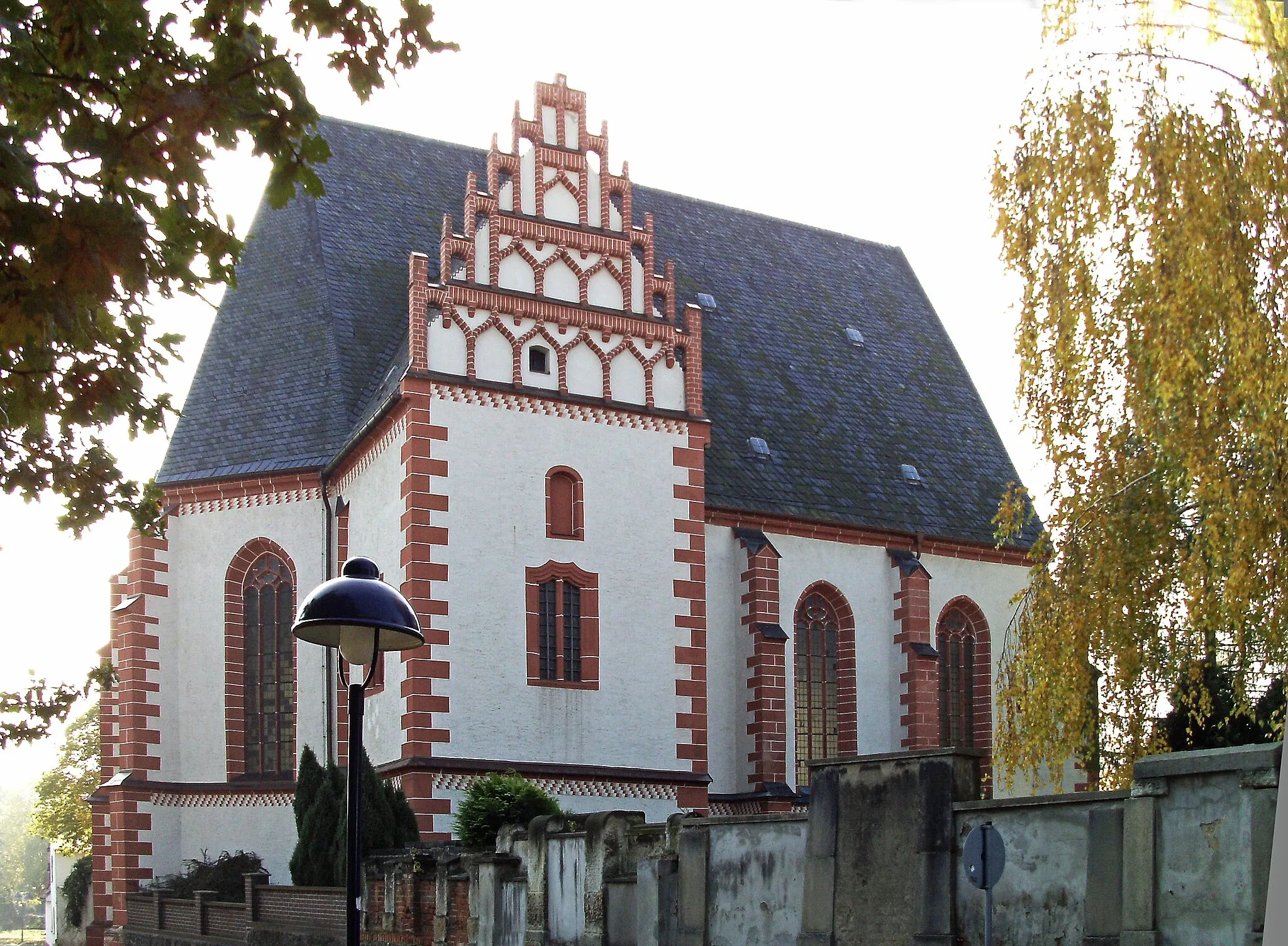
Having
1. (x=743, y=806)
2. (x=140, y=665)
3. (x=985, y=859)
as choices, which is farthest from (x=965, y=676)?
(x=985, y=859)

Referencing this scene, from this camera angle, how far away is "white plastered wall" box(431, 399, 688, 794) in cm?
2616

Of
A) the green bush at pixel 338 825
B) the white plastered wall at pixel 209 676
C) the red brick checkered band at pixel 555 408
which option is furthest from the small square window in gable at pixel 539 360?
the green bush at pixel 338 825

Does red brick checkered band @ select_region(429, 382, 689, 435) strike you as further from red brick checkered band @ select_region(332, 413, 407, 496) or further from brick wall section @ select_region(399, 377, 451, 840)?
red brick checkered band @ select_region(332, 413, 407, 496)

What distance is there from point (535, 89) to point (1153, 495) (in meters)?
15.9

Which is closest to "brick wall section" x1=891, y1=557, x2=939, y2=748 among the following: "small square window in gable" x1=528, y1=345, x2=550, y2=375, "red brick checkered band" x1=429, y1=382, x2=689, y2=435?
"red brick checkered band" x1=429, y1=382, x2=689, y2=435

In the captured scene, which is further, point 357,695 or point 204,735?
point 204,735

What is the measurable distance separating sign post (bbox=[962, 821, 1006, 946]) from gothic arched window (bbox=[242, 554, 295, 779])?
19609 millimetres

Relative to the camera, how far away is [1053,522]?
15945 mm

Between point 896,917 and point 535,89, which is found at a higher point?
point 535,89

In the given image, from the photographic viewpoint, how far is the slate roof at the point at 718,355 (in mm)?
31281

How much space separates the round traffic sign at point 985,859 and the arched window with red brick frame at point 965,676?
2201 centimetres

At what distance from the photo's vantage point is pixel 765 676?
30.2 meters

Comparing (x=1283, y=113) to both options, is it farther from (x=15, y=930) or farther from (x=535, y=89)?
(x=15, y=930)

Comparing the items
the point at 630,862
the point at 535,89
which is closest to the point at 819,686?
the point at 535,89
